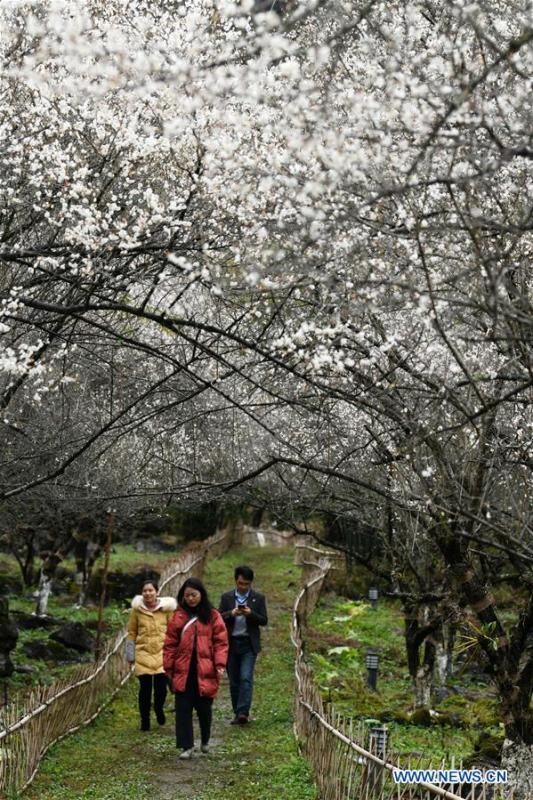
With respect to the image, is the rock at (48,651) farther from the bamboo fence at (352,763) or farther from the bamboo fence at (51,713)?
the bamboo fence at (352,763)

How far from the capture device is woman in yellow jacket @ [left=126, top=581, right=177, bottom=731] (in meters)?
11.1

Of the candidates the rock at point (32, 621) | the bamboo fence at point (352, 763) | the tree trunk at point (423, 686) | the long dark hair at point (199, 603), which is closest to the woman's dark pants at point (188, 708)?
the long dark hair at point (199, 603)

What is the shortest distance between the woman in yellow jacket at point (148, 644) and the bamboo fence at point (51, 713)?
605mm

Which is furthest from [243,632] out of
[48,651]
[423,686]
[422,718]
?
[48,651]

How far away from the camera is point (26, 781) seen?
8492 millimetres

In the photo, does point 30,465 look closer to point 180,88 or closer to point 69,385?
point 69,385

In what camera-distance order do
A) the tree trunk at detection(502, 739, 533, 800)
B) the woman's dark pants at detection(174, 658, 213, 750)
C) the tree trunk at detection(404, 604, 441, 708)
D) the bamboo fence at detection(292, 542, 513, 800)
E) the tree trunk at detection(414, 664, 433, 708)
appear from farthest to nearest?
the tree trunk at detection(414, 664, 433, 708)
the tree trunk at detection(404, 604, 441, 708)
the woman's dark pants at detection(174, 658, 213, 750)
the tree trunk at detection(502, 739, 533, 800)
the bamboo fence at detection(292, 542, 513, 800)

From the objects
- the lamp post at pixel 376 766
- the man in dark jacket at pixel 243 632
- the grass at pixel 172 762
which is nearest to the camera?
the lamp post at pixel 376 766

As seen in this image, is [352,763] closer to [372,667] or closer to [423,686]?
[423,686]

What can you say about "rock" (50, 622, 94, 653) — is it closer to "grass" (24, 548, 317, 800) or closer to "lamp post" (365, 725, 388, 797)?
"grass" (24, 548, 317, 800)

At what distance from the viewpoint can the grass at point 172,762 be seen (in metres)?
8.54

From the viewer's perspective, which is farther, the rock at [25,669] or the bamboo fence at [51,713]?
the rock at [25,669]

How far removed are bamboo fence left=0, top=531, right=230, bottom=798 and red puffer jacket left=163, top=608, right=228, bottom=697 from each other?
1.13 metres

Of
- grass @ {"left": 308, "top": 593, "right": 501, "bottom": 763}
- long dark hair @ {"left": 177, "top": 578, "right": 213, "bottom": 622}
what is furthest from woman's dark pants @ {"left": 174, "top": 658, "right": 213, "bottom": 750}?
grass @ {"left": 308, "top": 593, "right": 501, "bottom": 763}
